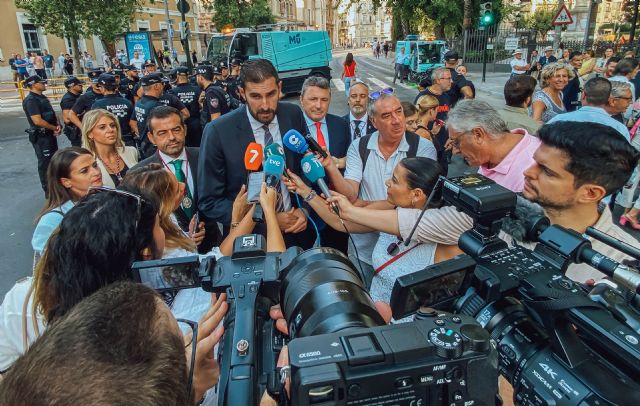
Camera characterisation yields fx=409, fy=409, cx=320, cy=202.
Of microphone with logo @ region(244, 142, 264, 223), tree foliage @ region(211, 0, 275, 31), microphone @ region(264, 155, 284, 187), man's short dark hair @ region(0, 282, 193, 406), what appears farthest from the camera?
tree foliage @ region(211, 0, 275, 31)

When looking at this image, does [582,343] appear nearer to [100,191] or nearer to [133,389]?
[133,389]

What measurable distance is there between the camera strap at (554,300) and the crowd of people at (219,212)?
1.22 feet

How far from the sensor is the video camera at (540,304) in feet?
3.09

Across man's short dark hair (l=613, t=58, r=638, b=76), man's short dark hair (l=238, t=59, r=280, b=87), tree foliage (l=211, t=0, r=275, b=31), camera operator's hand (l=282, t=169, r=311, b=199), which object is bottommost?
camera operator's hand (l=282, t=169, r=311, b=199)

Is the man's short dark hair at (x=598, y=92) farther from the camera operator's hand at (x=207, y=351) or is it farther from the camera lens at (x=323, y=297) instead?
the camera operator's hand at (x=207, y=351)

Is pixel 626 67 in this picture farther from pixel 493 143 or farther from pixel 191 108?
pixel 191 108

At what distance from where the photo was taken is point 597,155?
5.12ft

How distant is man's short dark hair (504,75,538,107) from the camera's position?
151 inches

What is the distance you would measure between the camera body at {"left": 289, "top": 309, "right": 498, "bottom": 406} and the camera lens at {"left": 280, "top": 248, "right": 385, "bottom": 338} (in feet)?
0.53

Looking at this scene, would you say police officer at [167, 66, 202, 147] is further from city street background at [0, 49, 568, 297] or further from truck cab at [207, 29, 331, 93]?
truck cab at [207, 29, 331, 93]

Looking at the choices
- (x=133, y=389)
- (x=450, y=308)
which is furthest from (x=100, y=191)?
(x=450, y=308)

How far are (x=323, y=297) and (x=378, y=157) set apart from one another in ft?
6.30

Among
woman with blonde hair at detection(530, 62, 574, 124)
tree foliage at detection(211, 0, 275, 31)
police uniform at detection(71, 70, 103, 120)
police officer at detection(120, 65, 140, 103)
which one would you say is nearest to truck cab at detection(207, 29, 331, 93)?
police officer at detection(120, 65, 140, 103)

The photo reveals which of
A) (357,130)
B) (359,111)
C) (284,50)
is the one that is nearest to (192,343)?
(357,130)
